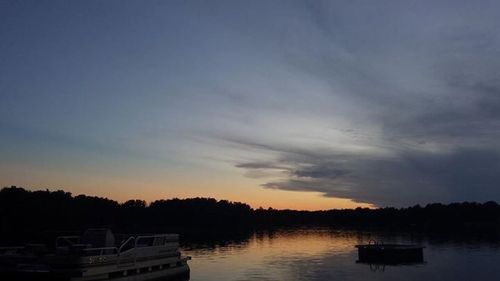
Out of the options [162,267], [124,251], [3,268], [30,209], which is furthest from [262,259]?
[30,209]

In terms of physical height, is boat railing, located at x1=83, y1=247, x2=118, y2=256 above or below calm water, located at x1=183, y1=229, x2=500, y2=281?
above

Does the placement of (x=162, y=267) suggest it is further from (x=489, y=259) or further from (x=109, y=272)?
(x=489, y=259)

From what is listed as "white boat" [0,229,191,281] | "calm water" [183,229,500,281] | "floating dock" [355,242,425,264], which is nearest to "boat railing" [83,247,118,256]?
"white boat" [0,229,191,281]

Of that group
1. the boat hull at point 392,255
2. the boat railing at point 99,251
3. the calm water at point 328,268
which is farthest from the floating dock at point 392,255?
the boat railing at point 99,251

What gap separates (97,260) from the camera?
124 ft

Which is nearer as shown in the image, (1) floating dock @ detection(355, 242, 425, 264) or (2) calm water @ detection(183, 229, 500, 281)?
(2) calm water @ detection(183, 229, 500, 281)

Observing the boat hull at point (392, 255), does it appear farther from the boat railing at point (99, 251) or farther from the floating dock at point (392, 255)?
the boat railing at point (99, 251)

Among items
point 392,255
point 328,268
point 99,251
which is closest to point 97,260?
point 99,251

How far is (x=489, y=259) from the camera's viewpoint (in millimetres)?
83812

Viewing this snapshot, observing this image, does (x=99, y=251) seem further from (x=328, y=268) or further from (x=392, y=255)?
(x=392, y=255)

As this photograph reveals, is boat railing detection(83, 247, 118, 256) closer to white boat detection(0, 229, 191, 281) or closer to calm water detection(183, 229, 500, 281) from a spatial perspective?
white boat detection(0, 229, 191, 281)

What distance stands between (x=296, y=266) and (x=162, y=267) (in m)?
25.3

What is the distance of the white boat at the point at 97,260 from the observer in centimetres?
3578

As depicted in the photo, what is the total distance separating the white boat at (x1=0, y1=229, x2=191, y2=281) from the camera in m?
35.8
